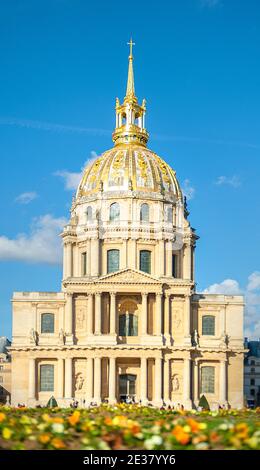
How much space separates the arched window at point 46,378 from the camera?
94438mm

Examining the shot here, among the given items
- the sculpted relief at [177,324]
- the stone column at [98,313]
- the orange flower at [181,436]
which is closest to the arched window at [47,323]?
the stone column at [98,313]

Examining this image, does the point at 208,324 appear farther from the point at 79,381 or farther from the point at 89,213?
the point at 89,213

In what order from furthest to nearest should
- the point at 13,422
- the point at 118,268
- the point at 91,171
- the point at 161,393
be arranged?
the point at 91,171 < the point at 118,268 < the point at 161,393 < the point at 13,422

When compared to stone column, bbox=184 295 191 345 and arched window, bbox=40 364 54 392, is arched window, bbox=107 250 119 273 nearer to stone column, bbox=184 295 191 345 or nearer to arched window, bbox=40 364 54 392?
stone column, bbox=184 295 191 345

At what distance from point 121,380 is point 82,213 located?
21.7 m

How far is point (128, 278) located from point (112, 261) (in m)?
9.42

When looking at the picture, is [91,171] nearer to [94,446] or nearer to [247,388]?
[247,388]

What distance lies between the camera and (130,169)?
344 ft

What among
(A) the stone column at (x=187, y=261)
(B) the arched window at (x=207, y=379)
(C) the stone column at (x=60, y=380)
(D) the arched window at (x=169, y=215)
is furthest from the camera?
(D) the arched window at (x=169, y=215)

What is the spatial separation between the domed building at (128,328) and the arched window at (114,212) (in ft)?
0.38

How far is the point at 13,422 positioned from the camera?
3083 centimetres

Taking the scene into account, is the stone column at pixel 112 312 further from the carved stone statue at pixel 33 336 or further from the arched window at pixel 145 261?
the arched window at pixel 145 261

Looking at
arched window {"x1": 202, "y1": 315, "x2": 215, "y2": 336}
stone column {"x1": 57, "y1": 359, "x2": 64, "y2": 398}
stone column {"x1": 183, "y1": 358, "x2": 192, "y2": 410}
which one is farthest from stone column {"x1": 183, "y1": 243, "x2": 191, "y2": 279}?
stone column {"x1": 57, "y1": 359, "x2": 64, "y2": 398}
